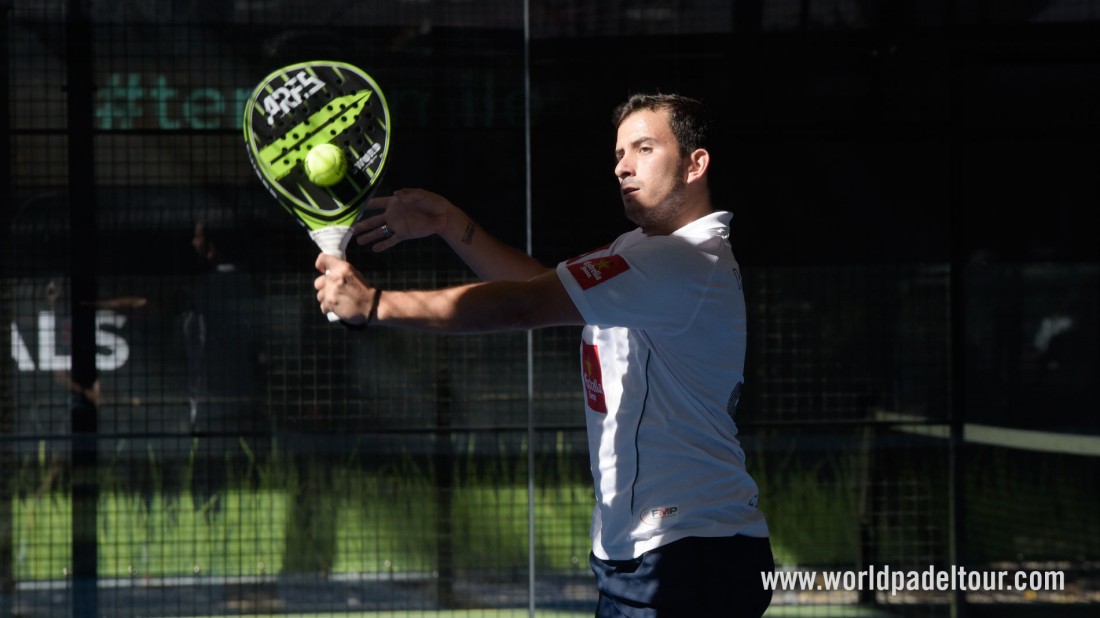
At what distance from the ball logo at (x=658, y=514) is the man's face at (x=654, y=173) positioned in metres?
0.55

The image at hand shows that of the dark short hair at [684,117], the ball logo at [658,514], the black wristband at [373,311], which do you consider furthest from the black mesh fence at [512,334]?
the black wristband at [373,311]

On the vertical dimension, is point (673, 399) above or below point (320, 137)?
below

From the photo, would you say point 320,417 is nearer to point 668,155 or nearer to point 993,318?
point 668,155

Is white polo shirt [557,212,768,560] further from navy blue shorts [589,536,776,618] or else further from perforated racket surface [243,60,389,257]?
perforated racket surface [243,60,389,257]

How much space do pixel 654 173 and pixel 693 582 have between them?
0.79m

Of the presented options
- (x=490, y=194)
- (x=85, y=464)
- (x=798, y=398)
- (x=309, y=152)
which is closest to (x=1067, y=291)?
(x=798, y=398)

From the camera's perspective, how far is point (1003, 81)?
4.35m

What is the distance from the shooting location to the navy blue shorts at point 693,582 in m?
2.24

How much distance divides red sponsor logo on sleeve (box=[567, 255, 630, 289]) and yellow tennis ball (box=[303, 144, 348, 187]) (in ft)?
1.48

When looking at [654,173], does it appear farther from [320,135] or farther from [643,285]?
[320,135]

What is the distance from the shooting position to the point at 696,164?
7.99 ft

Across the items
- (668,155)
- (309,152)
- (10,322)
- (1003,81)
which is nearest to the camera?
(309,152)

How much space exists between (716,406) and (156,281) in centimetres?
241

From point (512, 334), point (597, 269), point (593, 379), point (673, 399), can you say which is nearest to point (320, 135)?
point (597, 269)
